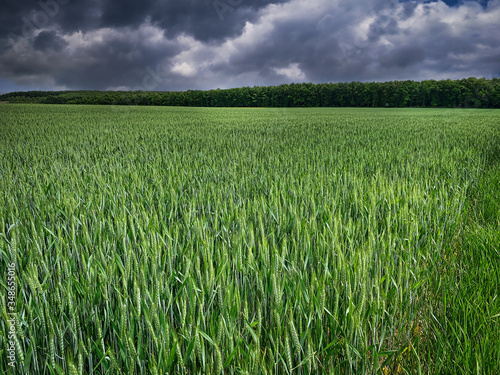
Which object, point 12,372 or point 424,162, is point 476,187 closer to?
point 424,162

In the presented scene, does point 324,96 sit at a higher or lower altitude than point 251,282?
higher

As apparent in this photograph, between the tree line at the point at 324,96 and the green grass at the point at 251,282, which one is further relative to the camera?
the tree line at the point at 324,96

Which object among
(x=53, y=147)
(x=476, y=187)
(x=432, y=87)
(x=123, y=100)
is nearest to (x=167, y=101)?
(x=123, y=100)

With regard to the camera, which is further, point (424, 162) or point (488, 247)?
point (424, 162)

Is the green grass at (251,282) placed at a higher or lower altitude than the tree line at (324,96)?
lower

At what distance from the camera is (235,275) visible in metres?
1.51

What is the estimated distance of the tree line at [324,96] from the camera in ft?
200

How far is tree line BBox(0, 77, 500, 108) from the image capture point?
6100 cm

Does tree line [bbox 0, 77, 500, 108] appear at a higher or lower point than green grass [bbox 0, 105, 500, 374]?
higher

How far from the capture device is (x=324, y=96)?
73.7 m

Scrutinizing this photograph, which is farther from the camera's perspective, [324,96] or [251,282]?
[324,96]

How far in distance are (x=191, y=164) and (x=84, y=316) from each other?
3.42m

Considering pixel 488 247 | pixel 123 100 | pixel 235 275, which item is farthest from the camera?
pixel 123 100

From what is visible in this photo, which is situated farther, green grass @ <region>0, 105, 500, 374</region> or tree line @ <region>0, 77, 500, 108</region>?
tree line @ <region>0, 77, 500, 108</region>
